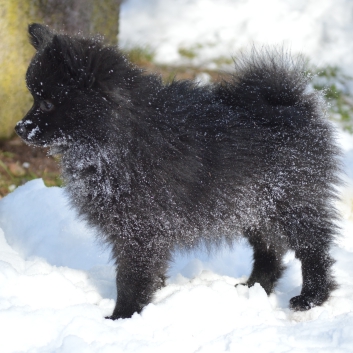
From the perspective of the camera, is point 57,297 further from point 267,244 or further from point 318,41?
point 318,41

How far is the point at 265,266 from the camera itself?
3553 mm

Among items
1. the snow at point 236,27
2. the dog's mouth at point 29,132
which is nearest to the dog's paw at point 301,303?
the dog's mouth at point 29,132

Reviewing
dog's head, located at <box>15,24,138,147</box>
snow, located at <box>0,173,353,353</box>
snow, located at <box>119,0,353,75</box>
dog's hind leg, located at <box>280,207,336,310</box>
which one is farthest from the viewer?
snow, located at <box>119,0,353,75</box>

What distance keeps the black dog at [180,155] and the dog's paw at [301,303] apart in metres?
0.01

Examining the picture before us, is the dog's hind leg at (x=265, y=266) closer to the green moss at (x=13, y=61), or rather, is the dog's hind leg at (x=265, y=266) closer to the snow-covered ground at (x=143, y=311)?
the snow-covered ground at (x=143, y=311)

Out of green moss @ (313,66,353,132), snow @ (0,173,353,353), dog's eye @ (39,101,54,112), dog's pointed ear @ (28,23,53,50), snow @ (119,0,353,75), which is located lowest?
snow @ (0,173,353,353)

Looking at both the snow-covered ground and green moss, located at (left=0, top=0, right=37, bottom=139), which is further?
green moss, located at (left=0, top=0, right=37, bottom=139)

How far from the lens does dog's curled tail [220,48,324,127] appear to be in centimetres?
302

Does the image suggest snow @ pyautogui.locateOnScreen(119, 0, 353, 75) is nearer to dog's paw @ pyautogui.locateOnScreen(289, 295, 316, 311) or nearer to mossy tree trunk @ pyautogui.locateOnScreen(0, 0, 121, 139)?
mossy tree trunk @ pyautogui.locateOnScreen(0, 0, 121, 139)

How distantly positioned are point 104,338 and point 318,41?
22.2 ft

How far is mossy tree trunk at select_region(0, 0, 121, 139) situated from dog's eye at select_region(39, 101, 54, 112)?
3132 millimetres

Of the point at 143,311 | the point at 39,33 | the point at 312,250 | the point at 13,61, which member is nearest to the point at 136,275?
the point at 143,311

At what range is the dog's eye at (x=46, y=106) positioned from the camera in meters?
2.73

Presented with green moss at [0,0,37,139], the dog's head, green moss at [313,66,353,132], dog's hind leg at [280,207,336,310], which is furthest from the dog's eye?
green moss at [313,66,353,132]
